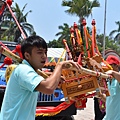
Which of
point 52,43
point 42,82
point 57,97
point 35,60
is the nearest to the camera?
point 42,82

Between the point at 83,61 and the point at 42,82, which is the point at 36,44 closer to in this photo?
the point at 42,82

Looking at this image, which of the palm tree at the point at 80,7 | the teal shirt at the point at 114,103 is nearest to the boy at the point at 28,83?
the teal shirt at the point at 114,103

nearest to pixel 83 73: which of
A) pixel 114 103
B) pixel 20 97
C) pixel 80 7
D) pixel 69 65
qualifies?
pixel 114 103

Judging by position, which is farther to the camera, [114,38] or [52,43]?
[114,38]

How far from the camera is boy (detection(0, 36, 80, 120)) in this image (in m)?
1.95

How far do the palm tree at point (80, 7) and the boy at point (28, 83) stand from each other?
80.2 feet

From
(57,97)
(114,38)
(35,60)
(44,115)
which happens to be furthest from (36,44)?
(114,38)

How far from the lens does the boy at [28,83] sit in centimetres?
195

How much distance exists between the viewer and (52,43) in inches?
1937

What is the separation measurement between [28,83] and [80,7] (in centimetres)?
2549

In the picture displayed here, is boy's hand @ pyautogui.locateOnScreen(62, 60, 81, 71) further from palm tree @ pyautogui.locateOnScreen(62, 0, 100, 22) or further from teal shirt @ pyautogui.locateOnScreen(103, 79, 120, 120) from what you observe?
palm tree @ pyautogui.locateOnScreen(62, 0, 100, 22)

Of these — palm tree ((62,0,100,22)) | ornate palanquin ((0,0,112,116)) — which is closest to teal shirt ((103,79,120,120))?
ornate palanquin ((0,0,112,116))

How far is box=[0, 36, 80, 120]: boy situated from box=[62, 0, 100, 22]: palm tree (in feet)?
80.2

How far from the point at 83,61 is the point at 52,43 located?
45.5 metres
